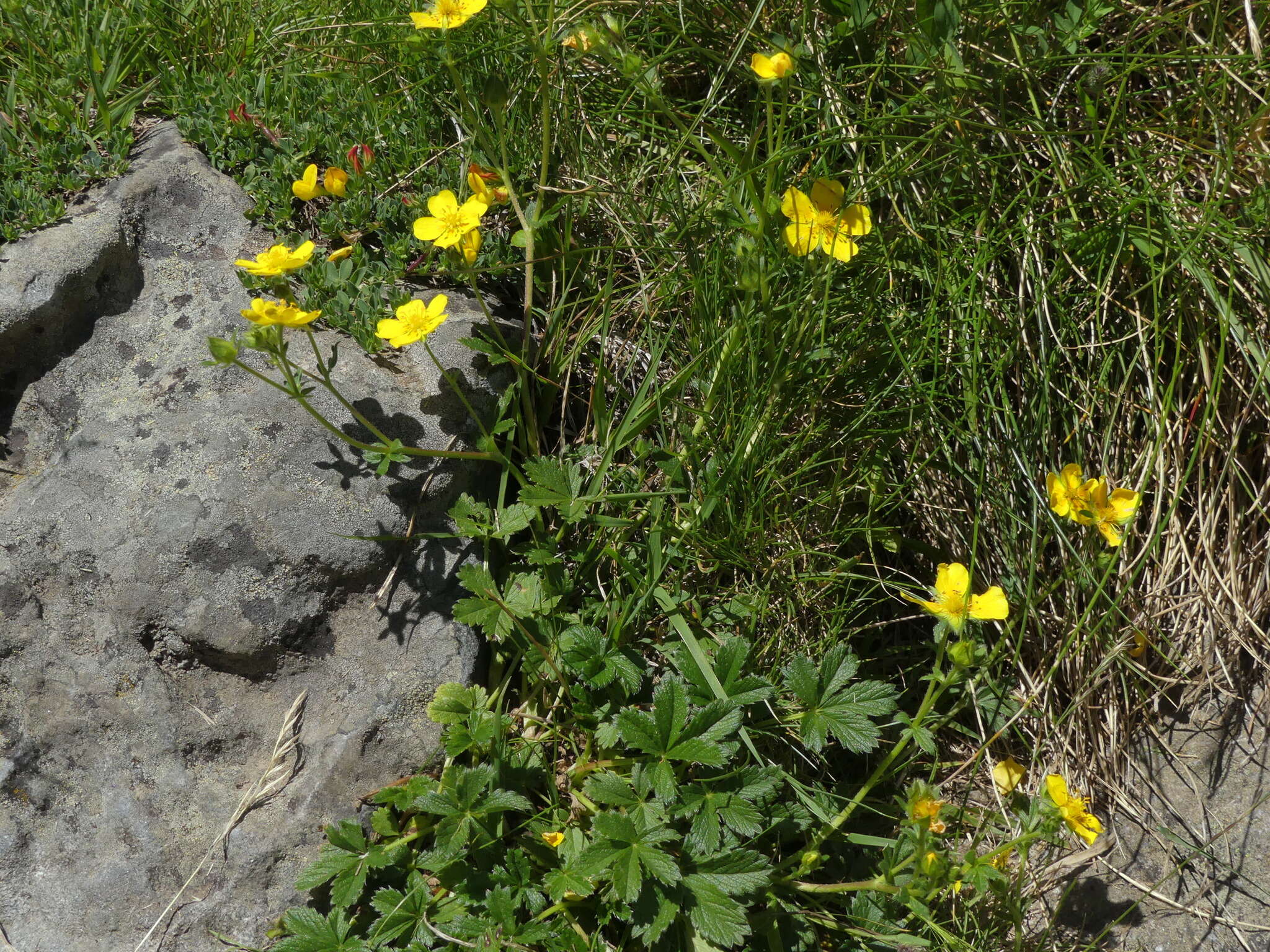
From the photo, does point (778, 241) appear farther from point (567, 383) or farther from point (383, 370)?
point (383, 370)

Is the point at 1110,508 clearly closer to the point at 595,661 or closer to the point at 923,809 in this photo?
the point at 923,809

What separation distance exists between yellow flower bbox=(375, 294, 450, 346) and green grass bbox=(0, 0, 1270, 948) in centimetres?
15

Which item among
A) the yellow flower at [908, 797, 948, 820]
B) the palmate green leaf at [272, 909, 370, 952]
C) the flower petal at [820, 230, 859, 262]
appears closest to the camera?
the yellow flower at [908, 797, 948, 820]

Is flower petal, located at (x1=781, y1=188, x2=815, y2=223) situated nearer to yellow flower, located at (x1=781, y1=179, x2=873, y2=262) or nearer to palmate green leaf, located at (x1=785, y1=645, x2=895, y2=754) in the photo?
yellow flower, located at (x1=781, y1=179, x2=873, y2=262)

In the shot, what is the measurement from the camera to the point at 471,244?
2189mm

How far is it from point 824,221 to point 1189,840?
176 cm

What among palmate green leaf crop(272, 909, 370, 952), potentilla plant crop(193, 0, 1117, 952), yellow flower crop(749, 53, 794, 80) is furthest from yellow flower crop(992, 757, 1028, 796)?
yellow flower crop(749, 53, 794, 80)

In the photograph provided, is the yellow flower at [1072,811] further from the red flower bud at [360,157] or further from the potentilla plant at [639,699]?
the red flower bud at [360,157]

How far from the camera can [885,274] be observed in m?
2.18

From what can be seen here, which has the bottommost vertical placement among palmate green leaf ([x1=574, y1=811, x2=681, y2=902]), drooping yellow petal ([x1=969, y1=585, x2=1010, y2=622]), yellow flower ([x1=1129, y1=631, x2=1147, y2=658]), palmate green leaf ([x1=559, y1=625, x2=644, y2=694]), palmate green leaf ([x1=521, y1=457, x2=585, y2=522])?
yellow flower ([x1=1129, y1=631, x2=1147, y2=658])

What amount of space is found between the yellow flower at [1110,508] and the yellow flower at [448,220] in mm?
1481

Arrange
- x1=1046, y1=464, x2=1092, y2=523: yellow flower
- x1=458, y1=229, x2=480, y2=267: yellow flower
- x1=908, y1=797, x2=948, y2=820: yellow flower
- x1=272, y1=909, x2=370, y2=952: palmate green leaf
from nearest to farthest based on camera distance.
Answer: x1=908, y1=797, x2=948, y2=820: yellow flower, x1=272, y1=909, x2=370, y2=952: palmate green leaf, x1=1046, y1=464, x2=1092, y2=523: yellow flower, x1=458, y1=229, x2=480, y2=267: yellow flower

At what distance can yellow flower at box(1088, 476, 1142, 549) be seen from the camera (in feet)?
6.59

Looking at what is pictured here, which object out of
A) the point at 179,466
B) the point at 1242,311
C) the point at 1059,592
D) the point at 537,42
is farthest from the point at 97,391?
the point at 1242,311
